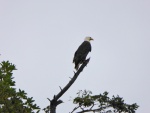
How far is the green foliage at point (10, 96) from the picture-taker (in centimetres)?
688

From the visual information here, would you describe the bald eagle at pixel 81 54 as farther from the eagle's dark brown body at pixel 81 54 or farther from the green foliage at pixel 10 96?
the green foliage at pixel 10 96

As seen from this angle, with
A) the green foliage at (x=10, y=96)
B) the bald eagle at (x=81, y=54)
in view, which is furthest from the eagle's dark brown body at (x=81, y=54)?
the green foliage at (x=10, y=96)

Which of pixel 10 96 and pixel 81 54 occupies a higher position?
pixel 81 54

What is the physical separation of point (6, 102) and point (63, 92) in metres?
1.28

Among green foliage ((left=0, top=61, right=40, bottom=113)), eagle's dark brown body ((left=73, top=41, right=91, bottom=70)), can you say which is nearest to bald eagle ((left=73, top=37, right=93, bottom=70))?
eagle's dark brown body ((left=73, top=41, right=91, bottom=70))

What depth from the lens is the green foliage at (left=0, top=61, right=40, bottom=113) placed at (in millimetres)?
6876

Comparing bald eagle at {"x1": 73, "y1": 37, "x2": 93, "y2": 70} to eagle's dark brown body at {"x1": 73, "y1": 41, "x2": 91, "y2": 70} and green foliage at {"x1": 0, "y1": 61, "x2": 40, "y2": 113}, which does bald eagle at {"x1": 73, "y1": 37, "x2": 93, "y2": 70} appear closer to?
eagle's dark brown body at {"x1": 73, "y1": 41, "x2": 91, "y2": 70}

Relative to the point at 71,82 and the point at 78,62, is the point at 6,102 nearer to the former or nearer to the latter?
the point at 71,82

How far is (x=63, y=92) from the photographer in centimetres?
721

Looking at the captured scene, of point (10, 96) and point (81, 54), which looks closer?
point (10, 96)

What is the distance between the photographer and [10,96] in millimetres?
7160

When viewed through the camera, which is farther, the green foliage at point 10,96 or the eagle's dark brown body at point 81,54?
the eagle's dark brown body at point 81,54

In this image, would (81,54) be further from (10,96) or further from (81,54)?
(10,96)

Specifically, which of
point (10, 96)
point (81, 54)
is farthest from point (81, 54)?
point (10, 96)
